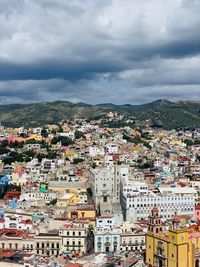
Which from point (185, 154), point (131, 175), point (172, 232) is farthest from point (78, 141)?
point (172, 232)

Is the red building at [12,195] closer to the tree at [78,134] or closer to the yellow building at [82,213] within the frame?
the yellow building at [82,213]

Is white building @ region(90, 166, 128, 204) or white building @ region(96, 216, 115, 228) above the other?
white building @ region(90, 166, 128, 204)

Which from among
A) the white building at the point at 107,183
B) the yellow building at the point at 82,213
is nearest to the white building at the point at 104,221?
the yellow building at the point at 82,213

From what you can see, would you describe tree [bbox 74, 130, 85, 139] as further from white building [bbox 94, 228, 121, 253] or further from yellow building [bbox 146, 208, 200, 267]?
yellow building [bbox 146, 208, 200, 267]

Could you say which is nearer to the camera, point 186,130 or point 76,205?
point 76,205

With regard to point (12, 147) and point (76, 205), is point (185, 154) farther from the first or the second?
point (76, 205)

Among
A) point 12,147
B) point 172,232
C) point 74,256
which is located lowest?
point 74,256

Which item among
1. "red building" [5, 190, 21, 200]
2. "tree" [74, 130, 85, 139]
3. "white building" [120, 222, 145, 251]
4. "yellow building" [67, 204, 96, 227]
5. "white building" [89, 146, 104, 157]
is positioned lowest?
"white building" [120, 222, 145, 251]

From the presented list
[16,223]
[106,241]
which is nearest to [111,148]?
[16,223]

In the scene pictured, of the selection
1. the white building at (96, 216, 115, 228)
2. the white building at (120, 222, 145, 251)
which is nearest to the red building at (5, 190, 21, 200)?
the white building at (96, 216, 115, 228)
